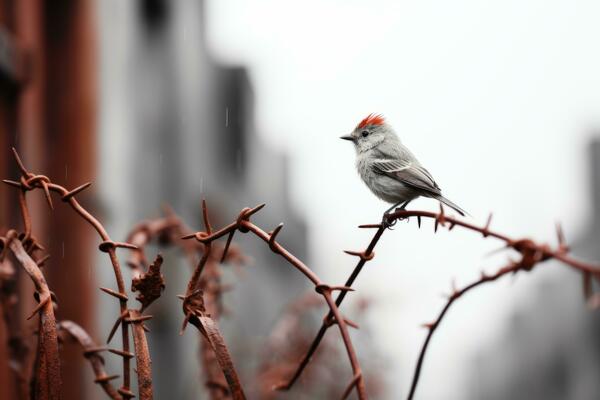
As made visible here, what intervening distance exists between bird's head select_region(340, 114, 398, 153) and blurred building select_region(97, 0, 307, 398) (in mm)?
821

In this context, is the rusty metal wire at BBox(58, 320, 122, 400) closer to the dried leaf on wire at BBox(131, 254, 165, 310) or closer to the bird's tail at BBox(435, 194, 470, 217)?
the dried leaf on wire at BBox(131, 254, 165, 310)

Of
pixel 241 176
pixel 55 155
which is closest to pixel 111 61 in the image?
pixel 55 155

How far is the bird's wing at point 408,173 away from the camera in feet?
9.00

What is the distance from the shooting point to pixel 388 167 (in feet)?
9.77

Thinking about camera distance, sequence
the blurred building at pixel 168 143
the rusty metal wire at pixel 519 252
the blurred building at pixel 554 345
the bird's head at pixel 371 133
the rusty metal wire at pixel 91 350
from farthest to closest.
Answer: the blurred building at pixel 554 345, the blurred building at pixel 168 143, the bird's head at pixel 371 133, the rusty metal wire at pixel 91 350, the rusty metal wire at pixel 519 252

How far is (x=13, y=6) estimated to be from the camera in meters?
4.26

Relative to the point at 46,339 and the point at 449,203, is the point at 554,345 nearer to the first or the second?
the point at 449,203

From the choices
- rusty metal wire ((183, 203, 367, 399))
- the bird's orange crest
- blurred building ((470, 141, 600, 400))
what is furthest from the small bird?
blurred building ((470, 141, 600, 400))

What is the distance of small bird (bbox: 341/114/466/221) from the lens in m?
2.79

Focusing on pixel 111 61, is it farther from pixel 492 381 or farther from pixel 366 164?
pixel 492 381

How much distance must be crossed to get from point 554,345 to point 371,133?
39.7 m

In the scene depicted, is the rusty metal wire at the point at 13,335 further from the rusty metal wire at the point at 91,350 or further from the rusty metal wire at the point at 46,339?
the rusty metal wire at the point at 46,339

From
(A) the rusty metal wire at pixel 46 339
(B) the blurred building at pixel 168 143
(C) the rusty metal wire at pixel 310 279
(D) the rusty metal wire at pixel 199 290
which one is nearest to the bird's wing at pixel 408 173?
(B) the blurred building at pixel 168 143

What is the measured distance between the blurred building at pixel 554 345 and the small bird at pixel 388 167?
22759mm
